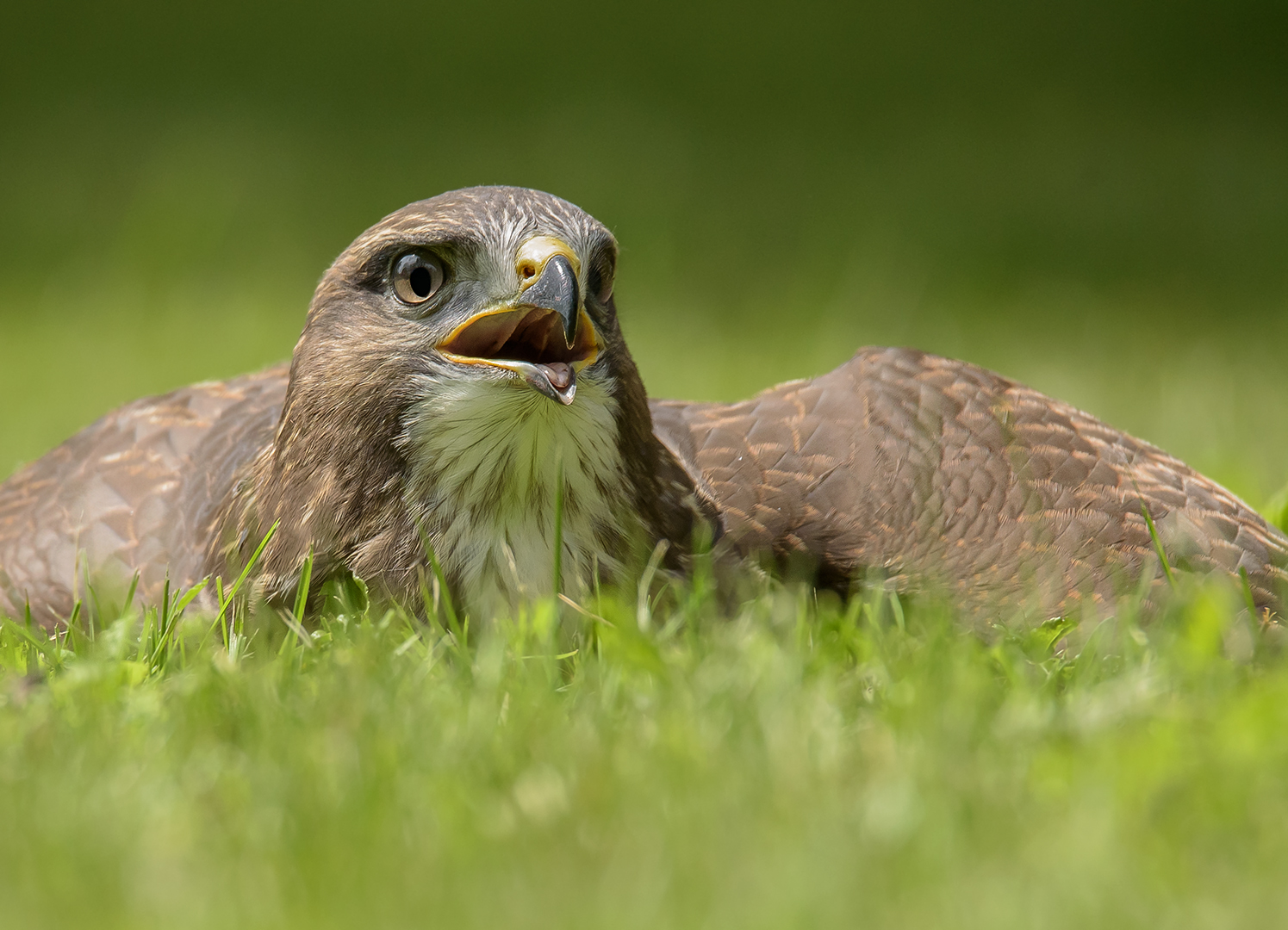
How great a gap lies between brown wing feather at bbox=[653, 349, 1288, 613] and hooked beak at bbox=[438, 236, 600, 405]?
1.97ft

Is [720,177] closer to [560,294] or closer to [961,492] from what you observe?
[961,492]

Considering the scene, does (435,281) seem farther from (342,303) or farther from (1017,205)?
(1017,205)

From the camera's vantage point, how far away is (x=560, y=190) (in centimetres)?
1163

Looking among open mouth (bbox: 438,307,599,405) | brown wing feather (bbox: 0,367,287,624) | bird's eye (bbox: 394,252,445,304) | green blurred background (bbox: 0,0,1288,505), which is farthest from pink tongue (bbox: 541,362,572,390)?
green blurred background (bbox: 0,0,1288,505)

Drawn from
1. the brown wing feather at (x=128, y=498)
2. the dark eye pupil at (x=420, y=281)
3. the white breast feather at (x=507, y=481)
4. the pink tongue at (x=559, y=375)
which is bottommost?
the brown wing feather at (x=128, y=498)

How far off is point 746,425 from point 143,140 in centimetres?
974

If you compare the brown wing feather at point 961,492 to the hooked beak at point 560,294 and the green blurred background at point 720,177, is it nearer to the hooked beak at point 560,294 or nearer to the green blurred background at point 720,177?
the hooked beak at point 560,294

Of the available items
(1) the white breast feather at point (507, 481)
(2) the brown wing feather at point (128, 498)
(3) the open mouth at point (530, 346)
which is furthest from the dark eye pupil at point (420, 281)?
(2) the brown wing feather at point (128, 498)

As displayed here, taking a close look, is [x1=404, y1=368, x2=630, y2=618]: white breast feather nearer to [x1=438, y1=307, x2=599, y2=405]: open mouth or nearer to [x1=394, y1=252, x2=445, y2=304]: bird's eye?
[x1=438, y1=307, x2=599, y2=405]: open mouth

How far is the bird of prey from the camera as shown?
11.5ft

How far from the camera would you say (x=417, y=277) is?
3.67m

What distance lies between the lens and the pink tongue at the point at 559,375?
10.9ft

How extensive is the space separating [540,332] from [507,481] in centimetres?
36

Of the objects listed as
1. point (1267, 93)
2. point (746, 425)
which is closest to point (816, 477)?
point (746, 425)
